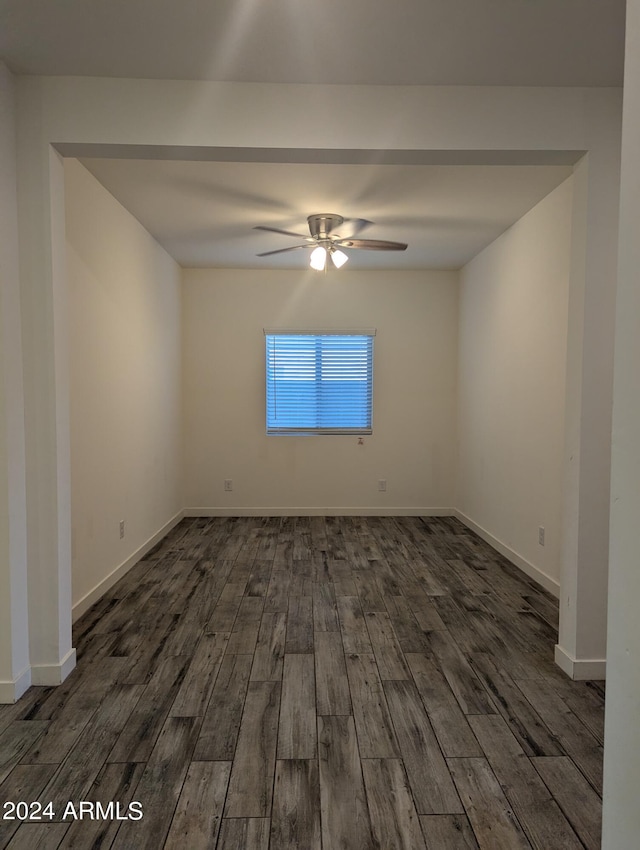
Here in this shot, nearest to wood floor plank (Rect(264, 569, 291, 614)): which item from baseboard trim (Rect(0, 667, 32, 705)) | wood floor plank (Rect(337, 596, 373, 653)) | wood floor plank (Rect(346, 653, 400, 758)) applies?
wood floor plank (Rect(337, 596, 373, 653))

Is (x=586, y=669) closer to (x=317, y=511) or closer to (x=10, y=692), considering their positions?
(x=10, y=692)

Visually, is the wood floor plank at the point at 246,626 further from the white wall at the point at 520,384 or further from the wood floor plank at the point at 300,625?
the white wall at the point at 520,384

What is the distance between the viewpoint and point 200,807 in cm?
157

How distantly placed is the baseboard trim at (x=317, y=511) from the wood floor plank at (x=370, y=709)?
303 cm

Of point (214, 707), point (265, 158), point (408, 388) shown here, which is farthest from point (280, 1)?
point (408, 388)

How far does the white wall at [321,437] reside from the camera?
545cm

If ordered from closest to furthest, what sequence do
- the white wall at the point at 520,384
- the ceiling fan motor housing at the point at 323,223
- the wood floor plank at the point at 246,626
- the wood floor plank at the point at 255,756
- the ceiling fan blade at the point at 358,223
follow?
1. the wood floor plank at the point at 255,756
2. the wood floor plank at the point at 246,626
3. the white wall at the point at 520,384
4. the ceiling fan motor housing at the point at 323,223
5. the ceiling fan blade at the point at 358,223

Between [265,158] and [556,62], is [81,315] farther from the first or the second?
[556,62]

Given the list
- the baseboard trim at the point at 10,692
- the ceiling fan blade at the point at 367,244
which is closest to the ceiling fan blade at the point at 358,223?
the ceiling fan blade at the point at 367,244

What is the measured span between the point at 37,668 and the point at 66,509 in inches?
27.3

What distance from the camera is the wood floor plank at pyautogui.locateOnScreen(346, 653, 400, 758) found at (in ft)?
6.07

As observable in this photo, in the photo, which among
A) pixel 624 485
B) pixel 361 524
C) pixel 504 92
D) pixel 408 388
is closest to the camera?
pixel 624 485

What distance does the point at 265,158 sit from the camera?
7.63 ft

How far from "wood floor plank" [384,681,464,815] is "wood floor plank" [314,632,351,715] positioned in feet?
0.63
